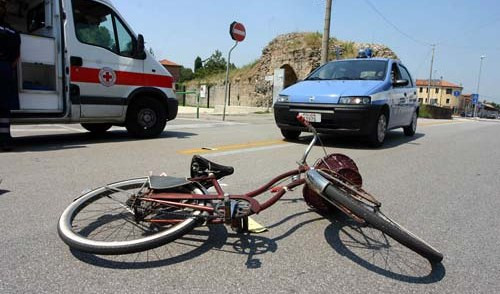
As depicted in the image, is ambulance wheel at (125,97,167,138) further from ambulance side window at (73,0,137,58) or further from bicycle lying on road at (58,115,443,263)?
bicycle lying on road at (58,115,443,263)

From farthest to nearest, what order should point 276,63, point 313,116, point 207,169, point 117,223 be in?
point 276,63 < point 313,116 < point 207,169 < point 117,223

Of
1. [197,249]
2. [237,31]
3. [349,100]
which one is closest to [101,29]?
[349,100]

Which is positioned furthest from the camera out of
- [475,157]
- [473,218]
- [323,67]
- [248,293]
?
[323,67]

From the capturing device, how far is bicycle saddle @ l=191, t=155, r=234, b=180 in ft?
9.60

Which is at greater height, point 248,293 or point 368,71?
point 368,71

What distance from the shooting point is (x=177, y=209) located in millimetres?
2484

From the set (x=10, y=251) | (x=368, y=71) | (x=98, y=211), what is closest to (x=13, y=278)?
(x=10, y=251)

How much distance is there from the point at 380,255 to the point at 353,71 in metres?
5.96

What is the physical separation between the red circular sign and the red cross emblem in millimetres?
7155

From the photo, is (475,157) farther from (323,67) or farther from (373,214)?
(373,214)

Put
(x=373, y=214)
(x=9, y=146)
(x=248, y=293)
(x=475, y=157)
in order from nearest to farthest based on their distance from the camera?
(x=248, y=293) < (x=373, y=214) < (x=9, y=146) < (x=475, y=157)

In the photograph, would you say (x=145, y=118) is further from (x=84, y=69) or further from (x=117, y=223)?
(x=117, y=223)

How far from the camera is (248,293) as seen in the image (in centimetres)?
206

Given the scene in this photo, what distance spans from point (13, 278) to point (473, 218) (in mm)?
3465
